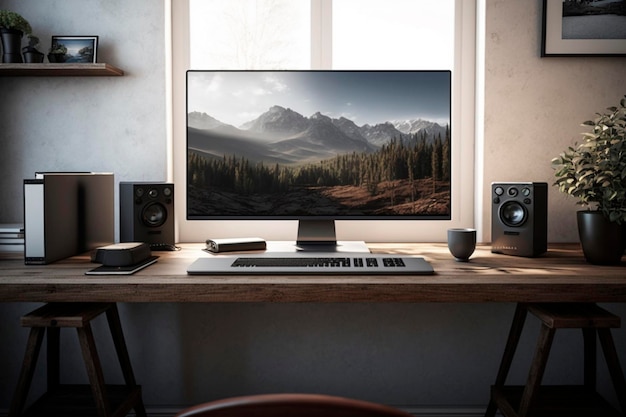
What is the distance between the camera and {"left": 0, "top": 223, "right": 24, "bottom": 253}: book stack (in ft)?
6.46

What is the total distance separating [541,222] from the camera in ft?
6.35

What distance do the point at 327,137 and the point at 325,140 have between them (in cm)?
1

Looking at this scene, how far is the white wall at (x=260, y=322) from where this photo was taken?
2297 millimetres

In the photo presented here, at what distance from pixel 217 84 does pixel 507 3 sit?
49.5 inches

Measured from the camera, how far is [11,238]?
1.98 m

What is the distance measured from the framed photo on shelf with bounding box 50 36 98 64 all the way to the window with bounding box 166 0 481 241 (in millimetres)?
337

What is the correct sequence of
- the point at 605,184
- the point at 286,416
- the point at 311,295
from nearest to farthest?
the point at 286,416 → the point at 311,295 → the point at 605,184

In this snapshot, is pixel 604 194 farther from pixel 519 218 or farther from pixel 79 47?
pixel 79 47

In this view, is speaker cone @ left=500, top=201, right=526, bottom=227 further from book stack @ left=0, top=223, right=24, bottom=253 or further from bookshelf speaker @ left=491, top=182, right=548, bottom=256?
book stack @ left=0, top=223, right=24, bottom=253

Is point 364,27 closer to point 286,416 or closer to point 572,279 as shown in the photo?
point 572,279

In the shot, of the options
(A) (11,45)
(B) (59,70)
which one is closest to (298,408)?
(B) (59,70)

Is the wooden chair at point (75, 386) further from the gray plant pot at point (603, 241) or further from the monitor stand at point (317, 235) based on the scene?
the gray plant pot at point (603, 241)

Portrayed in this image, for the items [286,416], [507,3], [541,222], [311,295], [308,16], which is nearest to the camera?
[286,416]

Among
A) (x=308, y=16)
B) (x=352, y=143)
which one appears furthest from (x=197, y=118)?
(x=308, y=16)
